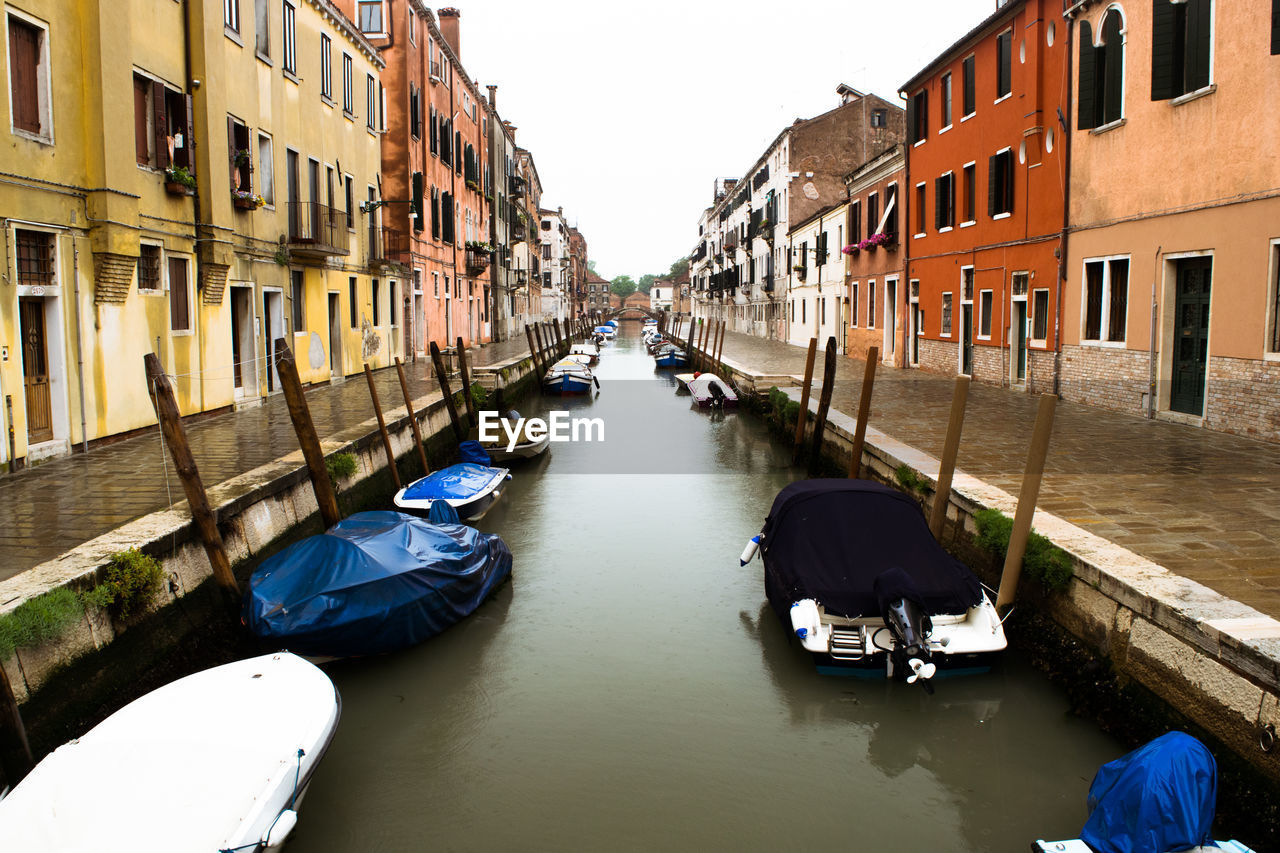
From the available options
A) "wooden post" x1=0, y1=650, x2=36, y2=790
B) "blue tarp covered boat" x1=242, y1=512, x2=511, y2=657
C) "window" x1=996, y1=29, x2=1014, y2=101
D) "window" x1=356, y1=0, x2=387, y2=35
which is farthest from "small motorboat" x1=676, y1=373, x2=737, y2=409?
"wooden post" x1=0, y1=650, x2=36, y2=790

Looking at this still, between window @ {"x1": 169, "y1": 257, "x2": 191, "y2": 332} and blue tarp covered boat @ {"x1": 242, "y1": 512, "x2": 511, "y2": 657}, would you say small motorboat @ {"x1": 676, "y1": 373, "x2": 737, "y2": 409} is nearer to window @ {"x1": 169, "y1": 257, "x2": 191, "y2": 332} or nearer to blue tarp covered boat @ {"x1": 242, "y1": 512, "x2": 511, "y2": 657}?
window @ {"x1": 169, "y1": 257, "x2": 191, "y2": 332}

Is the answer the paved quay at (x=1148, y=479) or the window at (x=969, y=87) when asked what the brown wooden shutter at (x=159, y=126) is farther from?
the window at (x=969, y=87)

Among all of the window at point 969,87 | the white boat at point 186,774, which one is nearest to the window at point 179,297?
the white boat at point 186,774

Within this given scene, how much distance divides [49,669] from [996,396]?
14.6 m

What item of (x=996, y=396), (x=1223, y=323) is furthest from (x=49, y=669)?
(x=996, y=396)

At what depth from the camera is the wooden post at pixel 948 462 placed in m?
8.20

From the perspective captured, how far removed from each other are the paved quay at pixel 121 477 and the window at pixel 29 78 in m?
2.96

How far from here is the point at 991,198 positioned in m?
17.9

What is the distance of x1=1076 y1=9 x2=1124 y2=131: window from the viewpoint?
13180 millimetres

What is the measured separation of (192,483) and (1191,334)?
37.2 ft

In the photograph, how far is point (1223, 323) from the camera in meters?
10.9

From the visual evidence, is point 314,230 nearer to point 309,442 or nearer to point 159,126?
point 159,126

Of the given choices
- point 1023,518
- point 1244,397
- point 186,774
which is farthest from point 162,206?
point 1244,397

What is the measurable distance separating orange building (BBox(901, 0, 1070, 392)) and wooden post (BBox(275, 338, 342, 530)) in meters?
11.6
